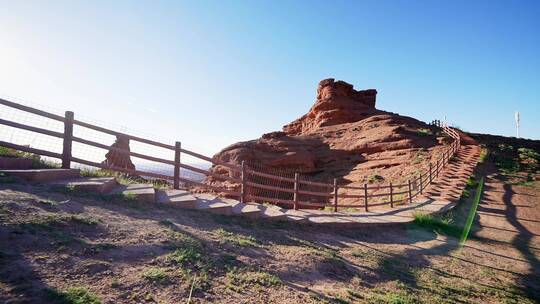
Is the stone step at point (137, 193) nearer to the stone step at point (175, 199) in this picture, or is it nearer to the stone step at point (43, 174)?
the stone step at point (175, 199)

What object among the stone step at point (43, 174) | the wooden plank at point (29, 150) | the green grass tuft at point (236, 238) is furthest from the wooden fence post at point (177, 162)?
the green grass tuft at point (236, 238)

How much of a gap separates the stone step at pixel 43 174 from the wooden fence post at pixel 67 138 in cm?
33

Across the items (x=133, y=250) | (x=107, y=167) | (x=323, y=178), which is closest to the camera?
(x=133, y=250)

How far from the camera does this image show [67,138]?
7.87 metres

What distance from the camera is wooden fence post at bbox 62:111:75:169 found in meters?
7.83

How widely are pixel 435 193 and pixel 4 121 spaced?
62.0 ft

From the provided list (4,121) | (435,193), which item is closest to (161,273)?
(4,121)

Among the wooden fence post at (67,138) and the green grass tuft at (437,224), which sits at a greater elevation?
the wooden fence post at (67,138)

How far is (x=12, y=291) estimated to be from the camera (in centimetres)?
330

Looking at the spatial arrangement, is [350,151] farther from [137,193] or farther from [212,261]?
[212,261]

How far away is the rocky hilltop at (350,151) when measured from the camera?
27.0 meters

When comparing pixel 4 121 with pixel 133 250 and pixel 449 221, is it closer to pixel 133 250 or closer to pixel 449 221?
pixel 133 250

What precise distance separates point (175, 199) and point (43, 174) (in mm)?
2754

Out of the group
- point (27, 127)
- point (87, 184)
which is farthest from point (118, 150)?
point (27, 127)
